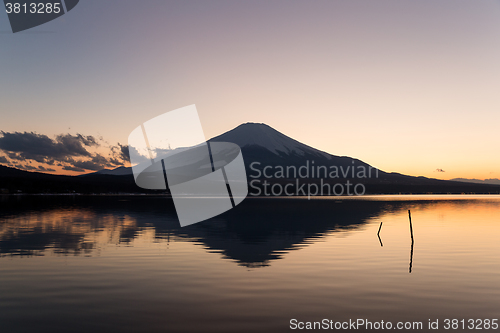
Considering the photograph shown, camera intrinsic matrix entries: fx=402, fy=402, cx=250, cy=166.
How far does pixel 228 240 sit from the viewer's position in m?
37.6

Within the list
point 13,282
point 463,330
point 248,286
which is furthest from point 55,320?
point 463,330

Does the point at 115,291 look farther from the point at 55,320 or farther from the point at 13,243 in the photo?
the point at 13,243

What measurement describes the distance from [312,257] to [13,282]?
17744 millimetres

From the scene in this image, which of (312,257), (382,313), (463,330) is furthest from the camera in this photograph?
(312,257)

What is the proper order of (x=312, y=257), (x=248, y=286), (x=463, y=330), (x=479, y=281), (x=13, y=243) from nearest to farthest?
(x=463, y=330)
(x=248, y=286)
(x=479, y=281)
(x=312, y=257)
(x=13, y=243)

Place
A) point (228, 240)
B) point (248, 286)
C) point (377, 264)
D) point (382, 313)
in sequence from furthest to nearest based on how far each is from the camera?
1. point (228, 240)
2. point (377, 264)
3. point (248, 286)
4. point (382, 313)

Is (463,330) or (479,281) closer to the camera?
(463,330)

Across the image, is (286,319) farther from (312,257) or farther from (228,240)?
(228,240)

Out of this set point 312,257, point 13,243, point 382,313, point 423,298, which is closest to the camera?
point 382,313

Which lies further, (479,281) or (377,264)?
(377,264)

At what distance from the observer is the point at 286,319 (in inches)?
548

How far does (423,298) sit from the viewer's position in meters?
16.9

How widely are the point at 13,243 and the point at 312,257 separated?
23.6m

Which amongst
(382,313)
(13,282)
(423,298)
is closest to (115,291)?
(13,282)
